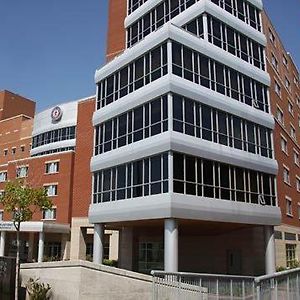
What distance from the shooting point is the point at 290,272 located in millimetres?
11859

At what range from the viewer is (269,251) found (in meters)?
27.5

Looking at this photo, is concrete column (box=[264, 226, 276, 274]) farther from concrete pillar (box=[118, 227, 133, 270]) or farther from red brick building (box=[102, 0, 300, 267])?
concrete pillar (box=[118, 227, 133, 270])

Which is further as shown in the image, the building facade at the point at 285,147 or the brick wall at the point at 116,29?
the brick wall at the point at 116,29

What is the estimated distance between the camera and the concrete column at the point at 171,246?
21.2 m

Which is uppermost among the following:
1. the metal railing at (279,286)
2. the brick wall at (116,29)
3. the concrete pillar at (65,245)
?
the brick wall at (116,29)

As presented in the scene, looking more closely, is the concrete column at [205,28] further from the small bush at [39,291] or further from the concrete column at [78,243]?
the concrete column at [78,243]

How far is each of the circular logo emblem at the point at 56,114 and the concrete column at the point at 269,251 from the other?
38.2 m

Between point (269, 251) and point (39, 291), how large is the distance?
52.1 feet

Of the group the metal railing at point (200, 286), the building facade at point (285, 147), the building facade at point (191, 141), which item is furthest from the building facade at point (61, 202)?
the metal railing at point (200, 286)

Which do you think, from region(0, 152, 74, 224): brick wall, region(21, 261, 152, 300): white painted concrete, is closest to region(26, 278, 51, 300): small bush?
region(21, 261, 152, 300): white painted concrete

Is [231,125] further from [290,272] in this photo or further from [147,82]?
[290,272]

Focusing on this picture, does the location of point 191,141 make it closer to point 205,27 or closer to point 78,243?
point 205,27

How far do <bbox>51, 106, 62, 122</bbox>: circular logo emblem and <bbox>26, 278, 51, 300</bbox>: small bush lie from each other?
134 ft

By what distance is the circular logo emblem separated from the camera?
5821 centimetres
